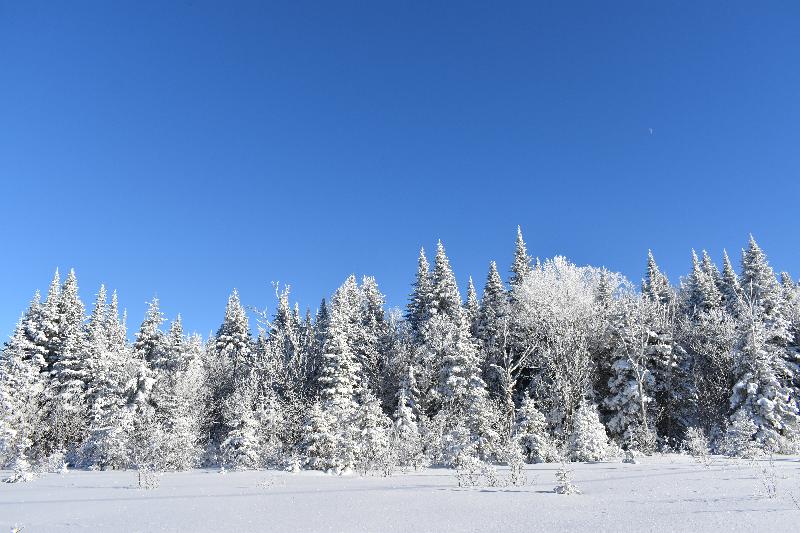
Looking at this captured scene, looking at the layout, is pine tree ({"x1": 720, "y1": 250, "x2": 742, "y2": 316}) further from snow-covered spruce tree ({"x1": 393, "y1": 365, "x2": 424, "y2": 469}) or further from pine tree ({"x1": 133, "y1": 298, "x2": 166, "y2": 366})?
pine tree ({"x1": 133, "y1": 298, "x2": 166, "y2": 366})

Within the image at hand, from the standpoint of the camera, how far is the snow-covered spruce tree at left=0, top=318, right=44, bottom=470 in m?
29.4

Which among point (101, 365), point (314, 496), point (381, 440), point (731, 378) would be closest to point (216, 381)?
point (101, 365)

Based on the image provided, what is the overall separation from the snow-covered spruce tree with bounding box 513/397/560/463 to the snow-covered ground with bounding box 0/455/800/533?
37.0 feet

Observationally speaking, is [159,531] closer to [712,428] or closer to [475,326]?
[712,428]

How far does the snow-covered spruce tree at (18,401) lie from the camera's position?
2941 cm

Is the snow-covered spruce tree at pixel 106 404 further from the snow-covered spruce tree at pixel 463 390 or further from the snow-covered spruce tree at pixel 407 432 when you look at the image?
the snow-covered spruce tree at pixel 463 390

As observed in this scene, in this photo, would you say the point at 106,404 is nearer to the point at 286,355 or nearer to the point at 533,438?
the point at 286,355

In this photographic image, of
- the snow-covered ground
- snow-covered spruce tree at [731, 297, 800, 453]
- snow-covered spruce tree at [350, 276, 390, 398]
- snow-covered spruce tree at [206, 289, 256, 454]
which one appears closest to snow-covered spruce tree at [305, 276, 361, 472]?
snow-covered spruce tree at [350, 276, 390, 398]

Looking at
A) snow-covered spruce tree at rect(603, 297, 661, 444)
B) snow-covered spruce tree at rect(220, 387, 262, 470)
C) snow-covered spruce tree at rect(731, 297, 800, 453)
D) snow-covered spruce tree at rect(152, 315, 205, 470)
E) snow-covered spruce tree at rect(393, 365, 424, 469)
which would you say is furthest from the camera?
snow-covered spruce tree at rect(603, 297, 661, 444)

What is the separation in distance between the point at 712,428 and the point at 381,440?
21.9 meters

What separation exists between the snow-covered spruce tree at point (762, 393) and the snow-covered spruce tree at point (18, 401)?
136 feet

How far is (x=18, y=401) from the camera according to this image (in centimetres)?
3216

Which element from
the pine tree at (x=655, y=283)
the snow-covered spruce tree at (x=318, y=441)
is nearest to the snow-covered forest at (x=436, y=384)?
the snow-covered spruce tree at (x=318, y=441)

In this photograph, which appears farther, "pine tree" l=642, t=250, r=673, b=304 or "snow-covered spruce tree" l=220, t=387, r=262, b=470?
"pine tree" l=642, t=250, r=673, b=304
